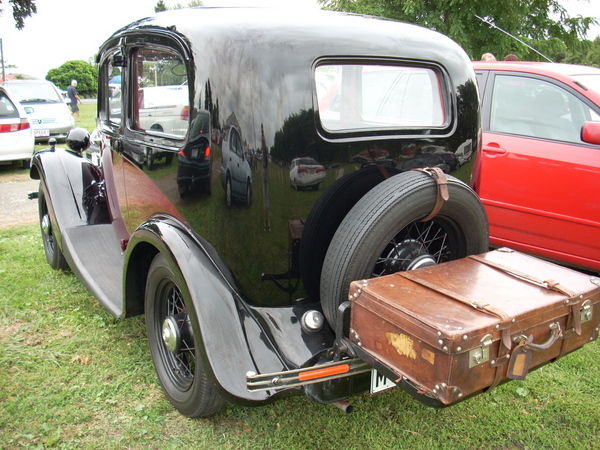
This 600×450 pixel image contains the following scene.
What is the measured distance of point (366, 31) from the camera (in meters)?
2.34

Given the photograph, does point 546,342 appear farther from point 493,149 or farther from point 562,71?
point 562,71

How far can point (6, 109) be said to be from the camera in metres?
8.64

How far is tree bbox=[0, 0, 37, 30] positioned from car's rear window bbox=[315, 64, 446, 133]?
6438 mm

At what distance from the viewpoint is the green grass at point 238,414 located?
2.35 metres

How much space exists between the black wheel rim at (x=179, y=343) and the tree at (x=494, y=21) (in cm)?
809

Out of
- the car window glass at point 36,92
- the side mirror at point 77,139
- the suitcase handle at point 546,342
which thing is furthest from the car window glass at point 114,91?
the car window glass at point 36,92

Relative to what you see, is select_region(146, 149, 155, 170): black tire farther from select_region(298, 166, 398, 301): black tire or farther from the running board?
the running board

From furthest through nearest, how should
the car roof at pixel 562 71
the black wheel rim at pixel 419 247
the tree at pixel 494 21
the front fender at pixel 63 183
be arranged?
1. the tree at pixel 494 21
2. the car roof at pixel 562 71
3. the front fender at pixel 63 183
4. the black wheel rim at pixel 419 247

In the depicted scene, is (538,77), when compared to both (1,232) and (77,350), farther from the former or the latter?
(1,232)

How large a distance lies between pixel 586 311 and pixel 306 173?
1.21m

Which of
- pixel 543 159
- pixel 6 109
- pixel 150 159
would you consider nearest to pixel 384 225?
pixel 150 159

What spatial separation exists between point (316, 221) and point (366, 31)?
909 millimetres

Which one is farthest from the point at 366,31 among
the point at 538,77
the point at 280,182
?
the point at 538,77

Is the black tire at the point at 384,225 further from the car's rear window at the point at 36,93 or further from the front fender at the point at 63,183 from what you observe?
the car's rear window at the point at 36,93
